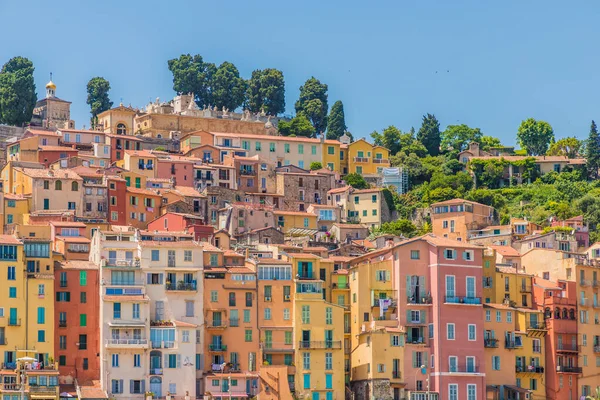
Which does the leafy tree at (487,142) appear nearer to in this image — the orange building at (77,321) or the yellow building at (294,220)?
the yellow building at (294,220)

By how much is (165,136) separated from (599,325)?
52.7m

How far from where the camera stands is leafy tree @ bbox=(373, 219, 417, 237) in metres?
118

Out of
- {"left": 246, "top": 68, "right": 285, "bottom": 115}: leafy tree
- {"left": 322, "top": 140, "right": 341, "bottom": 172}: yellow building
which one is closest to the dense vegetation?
{"left": 322, "top": 140, "right": 341, "bottom": 172}: yellow building

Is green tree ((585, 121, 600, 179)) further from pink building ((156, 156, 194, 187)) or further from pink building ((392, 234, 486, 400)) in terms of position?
pink building ((392, 234, 486, 400))

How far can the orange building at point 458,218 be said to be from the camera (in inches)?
4754

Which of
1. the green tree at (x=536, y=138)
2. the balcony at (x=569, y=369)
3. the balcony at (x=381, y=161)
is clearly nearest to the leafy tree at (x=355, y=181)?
the balcony at (x=381, y=161)

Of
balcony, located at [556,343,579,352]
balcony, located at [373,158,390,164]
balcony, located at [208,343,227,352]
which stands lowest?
balcony, located at [556,343,579,352]

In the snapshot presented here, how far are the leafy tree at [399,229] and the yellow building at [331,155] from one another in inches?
640

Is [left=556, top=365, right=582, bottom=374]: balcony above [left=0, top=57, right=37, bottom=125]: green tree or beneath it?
beneath

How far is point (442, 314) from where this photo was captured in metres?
90.9

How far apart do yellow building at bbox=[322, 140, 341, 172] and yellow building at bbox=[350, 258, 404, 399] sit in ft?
136

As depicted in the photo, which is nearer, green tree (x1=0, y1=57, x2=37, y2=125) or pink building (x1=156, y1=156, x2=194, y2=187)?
pink building (x1=156, y1=156, x2=194, y2=187)

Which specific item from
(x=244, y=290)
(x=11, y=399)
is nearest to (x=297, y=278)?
(x=244, y=290)

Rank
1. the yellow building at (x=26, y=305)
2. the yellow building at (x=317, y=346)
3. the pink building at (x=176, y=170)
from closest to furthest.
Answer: the yellow building at (x=26, y=305) < the yellow building at (x=317, y=346) < the pink building at (x=176, y=170)
